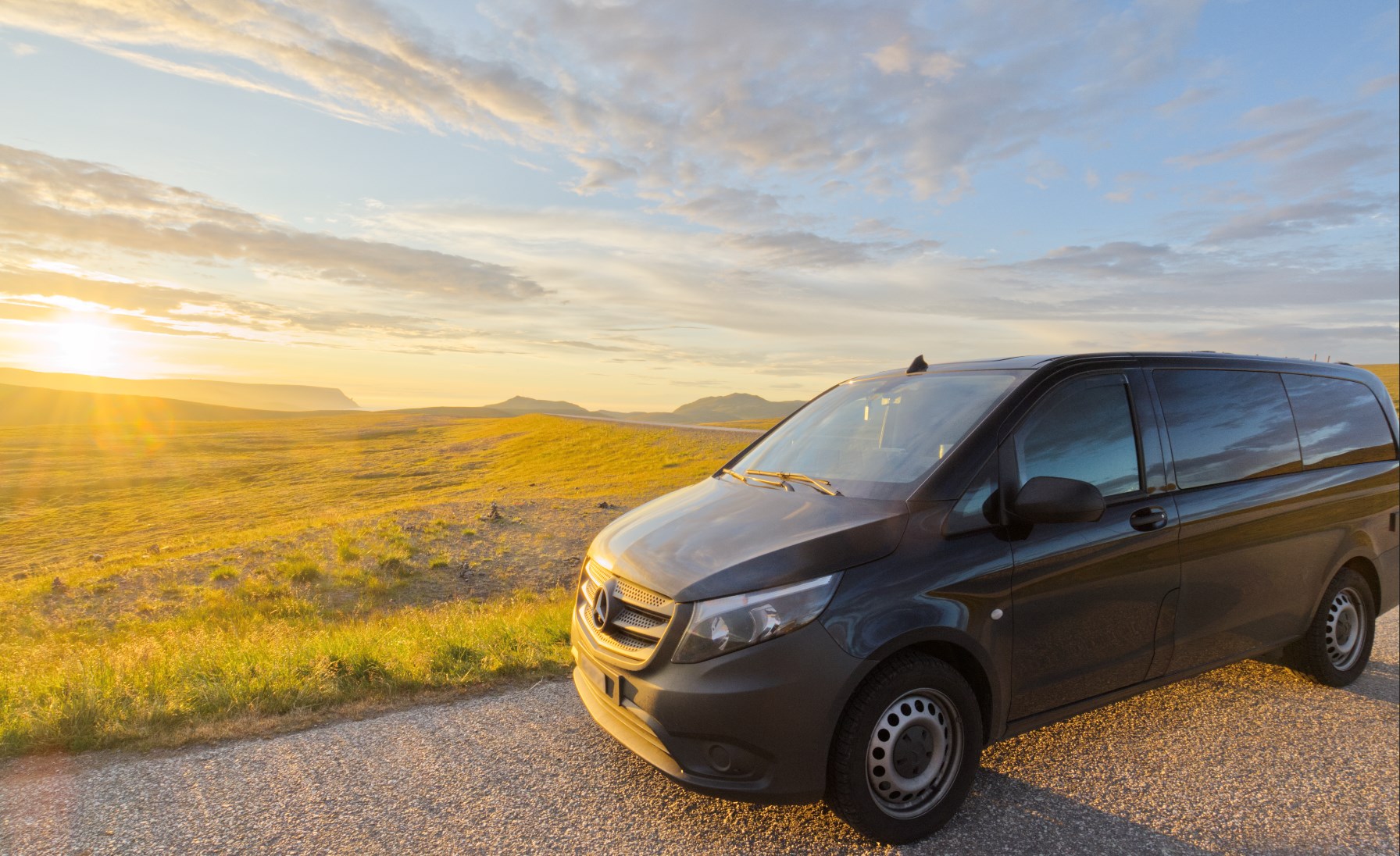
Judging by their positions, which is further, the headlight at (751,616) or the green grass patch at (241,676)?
the green grass patch at (241,676)

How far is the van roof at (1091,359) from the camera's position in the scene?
372 cm

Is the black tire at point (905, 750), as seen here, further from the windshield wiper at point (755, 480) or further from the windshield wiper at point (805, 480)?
the windshield wiper at point (755, 480)

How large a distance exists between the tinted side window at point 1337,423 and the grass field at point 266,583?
4.96 metres

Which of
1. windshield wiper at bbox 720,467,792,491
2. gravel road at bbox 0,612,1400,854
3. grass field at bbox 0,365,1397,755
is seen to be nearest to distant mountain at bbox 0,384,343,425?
grass field at bbox 0,365,1397,755

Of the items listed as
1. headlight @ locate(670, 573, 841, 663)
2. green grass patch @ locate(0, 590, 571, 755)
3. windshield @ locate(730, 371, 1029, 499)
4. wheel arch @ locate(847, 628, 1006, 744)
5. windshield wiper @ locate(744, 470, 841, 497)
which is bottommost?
green grass patch @ locate(0, 590, 571, 755)

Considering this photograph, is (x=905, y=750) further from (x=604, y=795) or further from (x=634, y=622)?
(x=604, y=795)

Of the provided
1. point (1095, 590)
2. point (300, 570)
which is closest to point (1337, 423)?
point (1095, 590)

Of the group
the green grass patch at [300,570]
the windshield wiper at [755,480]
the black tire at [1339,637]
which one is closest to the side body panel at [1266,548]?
the black tire at [1339,637]

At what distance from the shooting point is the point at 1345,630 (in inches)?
186

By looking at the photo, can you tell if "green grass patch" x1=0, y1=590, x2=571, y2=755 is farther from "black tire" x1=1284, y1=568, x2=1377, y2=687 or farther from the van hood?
"black tire" x1=1284, y1=568, x2=1377, y2=687

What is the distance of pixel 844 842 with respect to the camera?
291cm

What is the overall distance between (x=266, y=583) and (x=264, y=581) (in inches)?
4.7

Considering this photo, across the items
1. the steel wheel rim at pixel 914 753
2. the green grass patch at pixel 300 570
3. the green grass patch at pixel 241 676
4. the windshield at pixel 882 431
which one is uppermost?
the windshield at pixel 882 431

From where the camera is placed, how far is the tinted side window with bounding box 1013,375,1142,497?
3.40m
